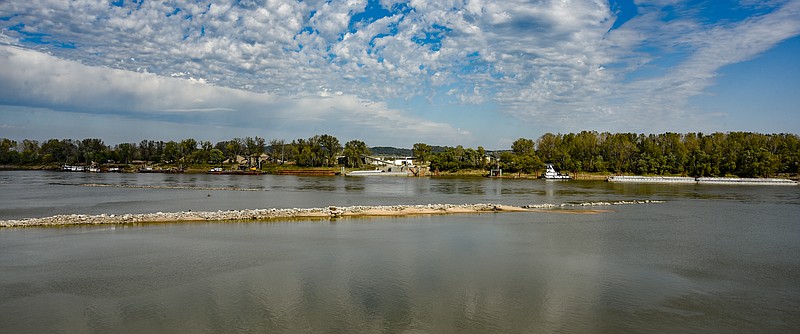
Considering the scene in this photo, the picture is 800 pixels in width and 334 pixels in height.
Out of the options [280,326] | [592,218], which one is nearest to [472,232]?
[592,218]

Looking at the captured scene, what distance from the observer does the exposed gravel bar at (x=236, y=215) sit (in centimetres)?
2486

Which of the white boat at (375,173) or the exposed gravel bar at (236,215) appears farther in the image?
the white boat at (375,173)

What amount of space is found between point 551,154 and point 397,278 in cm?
9765

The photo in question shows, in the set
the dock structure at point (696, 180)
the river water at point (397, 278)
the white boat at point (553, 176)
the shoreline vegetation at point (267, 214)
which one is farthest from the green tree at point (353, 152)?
the river water at point (397, 278)

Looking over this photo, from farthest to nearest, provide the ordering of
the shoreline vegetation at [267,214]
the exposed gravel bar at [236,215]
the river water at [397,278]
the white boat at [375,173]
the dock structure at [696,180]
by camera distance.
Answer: the white boat at [375,173] → the dock structure at [696,180] → the shoreline vegetation at [267,214] → the exposed gravel bar at [236,215] → the river water at [397,278]

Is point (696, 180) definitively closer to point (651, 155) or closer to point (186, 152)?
point (651, 155)

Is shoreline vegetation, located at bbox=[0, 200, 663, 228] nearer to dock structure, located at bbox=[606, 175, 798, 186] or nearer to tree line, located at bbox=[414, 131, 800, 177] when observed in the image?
dock structure, located at bbox=[606, 175, 798, 186]

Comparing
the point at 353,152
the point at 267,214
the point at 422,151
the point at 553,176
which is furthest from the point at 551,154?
the point at 267,214

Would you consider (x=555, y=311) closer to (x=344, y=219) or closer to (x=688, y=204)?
(x=344, y=219)

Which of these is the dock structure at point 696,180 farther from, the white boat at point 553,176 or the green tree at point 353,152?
the green tree at point 353,152

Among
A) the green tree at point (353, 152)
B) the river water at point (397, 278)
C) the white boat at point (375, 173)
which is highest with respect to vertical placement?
the green tree at point (353, 152)

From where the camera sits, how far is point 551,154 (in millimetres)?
106375

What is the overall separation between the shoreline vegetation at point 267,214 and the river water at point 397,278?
135cm

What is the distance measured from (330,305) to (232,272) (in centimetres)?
489
